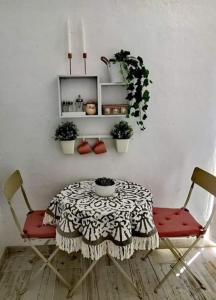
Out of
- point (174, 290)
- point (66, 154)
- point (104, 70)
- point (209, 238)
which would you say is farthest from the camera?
point (209, 238)

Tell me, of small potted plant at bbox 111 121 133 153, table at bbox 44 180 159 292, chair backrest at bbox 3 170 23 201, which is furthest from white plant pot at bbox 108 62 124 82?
chair backrest at bbox 3 170 23 201

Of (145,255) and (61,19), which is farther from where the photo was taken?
(145,255)

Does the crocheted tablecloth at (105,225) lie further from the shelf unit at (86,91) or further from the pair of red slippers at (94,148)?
the shelf unit at (86,91)

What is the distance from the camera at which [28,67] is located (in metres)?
2.13

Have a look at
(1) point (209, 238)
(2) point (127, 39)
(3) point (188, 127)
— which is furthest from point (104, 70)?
(1) point (209, 238)

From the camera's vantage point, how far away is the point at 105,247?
177cm

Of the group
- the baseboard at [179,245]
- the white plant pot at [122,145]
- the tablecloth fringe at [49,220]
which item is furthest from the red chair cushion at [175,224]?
the tablecloth fringe at [49,220]

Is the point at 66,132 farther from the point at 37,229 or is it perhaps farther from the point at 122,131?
the point at 37,229

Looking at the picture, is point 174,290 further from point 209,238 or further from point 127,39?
point 127,39

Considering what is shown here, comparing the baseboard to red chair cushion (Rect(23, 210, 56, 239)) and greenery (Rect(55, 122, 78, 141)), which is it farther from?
greenery (Rect(55, 122, 78, 141))

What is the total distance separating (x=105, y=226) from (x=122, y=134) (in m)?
0.80

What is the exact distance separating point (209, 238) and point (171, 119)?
123cm

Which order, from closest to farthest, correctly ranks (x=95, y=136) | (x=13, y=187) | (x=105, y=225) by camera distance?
(x=105, y=225) < (x=13, y=187) < (x=95, y=136)

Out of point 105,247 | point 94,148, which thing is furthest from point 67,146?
point 105,247
